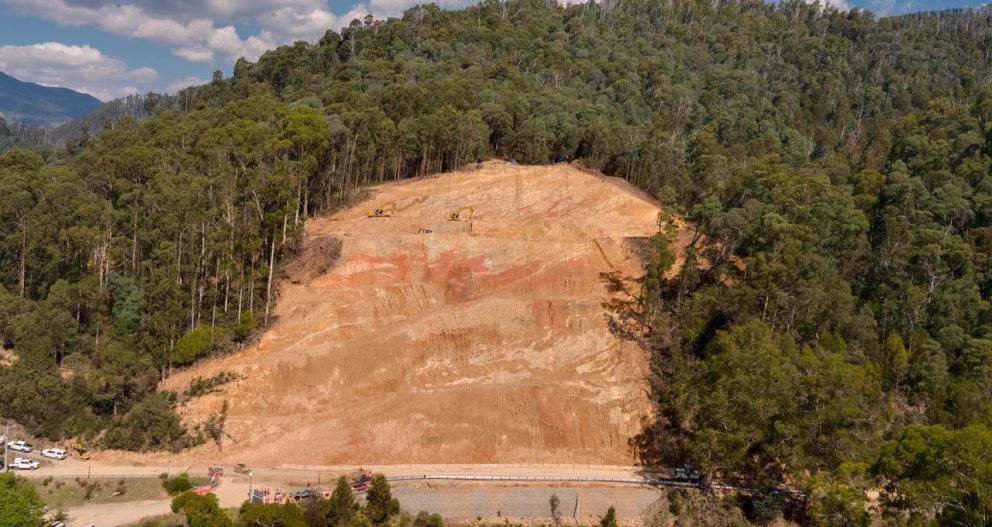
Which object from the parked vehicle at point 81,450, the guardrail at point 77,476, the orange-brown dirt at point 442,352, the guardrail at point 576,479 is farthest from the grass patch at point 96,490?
the guardrail at point 576,479

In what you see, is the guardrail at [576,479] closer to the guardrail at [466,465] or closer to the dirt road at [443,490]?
the dirt road at [443,490]

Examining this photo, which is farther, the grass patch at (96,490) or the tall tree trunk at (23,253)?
the tall tree trunk at (23,253)

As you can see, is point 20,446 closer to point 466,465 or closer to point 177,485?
point 177,485

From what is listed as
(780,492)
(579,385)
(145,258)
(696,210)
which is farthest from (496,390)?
(145,258)

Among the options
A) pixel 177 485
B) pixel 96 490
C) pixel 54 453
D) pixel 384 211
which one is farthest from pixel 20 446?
pixel 384 211

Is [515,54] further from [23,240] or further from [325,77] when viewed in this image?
[23,240]
